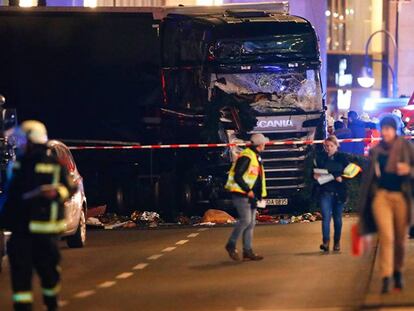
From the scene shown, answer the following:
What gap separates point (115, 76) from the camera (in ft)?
84.2

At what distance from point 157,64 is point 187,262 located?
829cm

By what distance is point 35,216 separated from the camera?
39.0ft

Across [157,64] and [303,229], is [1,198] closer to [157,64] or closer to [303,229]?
[303,229]

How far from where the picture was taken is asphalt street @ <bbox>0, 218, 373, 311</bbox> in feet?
44.8

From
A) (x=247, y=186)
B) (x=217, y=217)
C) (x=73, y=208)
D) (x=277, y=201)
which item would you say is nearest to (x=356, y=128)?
(x=277, y=201)

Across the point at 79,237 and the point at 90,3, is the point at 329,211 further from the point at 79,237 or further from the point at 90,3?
the point at 90,3

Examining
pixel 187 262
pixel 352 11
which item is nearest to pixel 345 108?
pixel 352 11

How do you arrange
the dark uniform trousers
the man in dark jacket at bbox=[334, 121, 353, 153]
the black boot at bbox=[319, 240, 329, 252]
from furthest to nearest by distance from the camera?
the man in dark jacket at bbox=[334, 121, 353, 153] < the black boot at bbox=[319, 240, 329, 252] < the dark uniform trousers

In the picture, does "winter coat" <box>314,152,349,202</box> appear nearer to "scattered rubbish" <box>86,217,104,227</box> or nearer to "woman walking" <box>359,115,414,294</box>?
"woman walking" <box>359,115,414,294</box>

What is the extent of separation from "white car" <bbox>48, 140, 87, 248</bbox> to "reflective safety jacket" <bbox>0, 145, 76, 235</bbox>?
6527 mm

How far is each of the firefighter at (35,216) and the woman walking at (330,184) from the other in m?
7.01

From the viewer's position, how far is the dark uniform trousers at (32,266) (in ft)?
38.8

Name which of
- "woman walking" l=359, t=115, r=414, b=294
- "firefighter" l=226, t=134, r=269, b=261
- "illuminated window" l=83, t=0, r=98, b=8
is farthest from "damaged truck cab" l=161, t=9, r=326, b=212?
"illuminated window" l=83, t=0, r=98, b=8

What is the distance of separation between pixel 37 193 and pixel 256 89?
13149 millimetres
